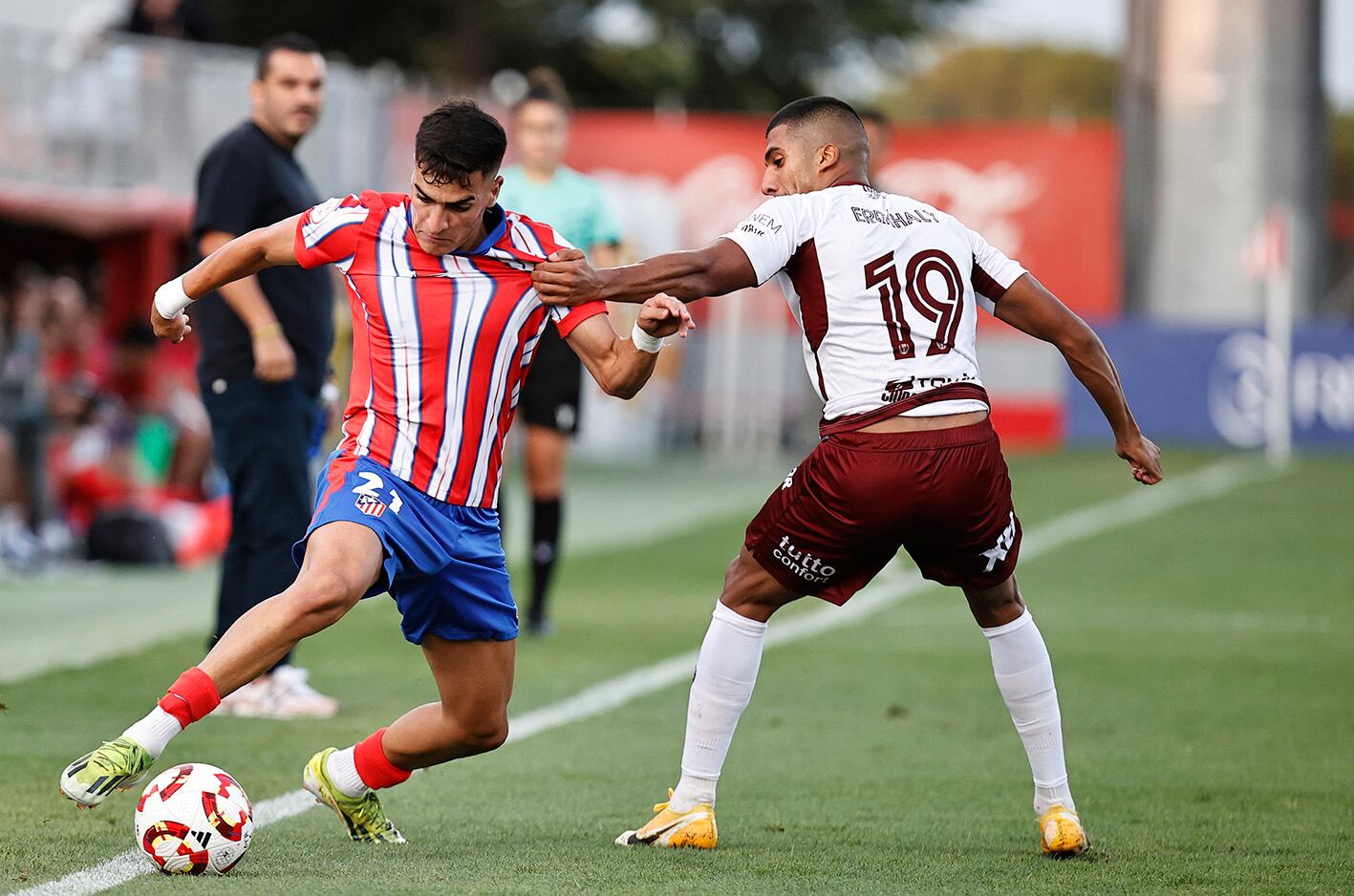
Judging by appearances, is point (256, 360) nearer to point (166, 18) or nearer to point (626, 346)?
point (626, 346)

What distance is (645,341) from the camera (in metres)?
5.05

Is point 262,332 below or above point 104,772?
above

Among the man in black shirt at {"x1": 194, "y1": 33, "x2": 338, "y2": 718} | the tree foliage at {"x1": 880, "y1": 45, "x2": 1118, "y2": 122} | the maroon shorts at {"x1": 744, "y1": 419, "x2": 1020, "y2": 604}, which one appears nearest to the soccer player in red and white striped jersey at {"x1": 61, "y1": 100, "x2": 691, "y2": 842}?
the maroon shorts at {"x1": 744, "y1": 419, "x2": 1020, "y2": 604}

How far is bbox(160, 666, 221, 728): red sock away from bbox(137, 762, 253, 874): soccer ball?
29 centimetres

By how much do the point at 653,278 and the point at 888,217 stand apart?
2.42ft

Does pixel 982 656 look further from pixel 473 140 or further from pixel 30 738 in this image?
pixel 473 140

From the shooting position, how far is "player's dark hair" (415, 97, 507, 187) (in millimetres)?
4969

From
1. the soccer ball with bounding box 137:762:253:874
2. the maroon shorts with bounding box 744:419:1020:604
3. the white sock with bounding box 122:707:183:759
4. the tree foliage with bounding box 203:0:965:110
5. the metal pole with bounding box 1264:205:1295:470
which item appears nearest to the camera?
the white sock with bounding box 122:707:183:759

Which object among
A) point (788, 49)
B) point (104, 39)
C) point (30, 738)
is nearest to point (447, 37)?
point (788, 49)

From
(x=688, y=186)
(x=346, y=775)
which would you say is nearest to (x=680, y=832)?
(x=346, y=775)

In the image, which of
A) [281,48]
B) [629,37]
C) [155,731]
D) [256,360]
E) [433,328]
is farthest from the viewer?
[629,37]

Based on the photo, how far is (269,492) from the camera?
754cm

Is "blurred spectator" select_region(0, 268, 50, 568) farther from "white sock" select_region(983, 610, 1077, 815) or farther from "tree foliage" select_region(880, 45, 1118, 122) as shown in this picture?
"tree foliage" select_region(880, 45, 1118, 122)

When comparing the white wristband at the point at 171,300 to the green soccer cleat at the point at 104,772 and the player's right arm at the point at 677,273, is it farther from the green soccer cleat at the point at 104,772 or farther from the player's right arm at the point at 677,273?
the green soccer cleat at the point at 104,772
